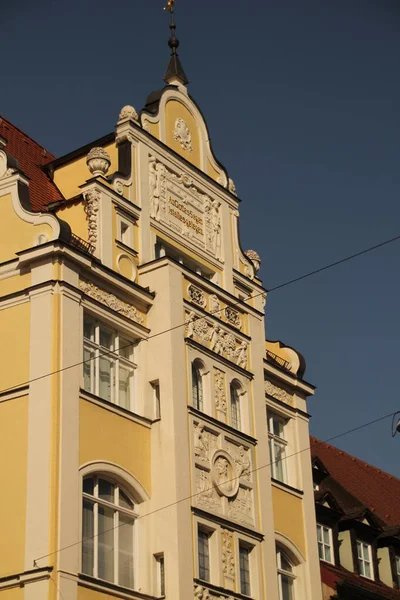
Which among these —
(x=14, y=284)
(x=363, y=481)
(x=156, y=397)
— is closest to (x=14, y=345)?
(x=14, y=284)

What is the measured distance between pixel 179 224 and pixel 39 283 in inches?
259

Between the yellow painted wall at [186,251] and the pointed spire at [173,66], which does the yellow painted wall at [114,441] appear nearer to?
the yellow painted wall at [186,251]

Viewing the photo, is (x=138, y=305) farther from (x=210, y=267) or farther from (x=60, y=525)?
(x=60, y=525)

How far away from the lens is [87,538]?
28234 mm

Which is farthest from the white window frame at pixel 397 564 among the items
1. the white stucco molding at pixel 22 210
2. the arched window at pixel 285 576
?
the white stucco molding at pixel 22 210

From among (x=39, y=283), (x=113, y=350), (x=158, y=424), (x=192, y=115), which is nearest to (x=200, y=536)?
(x=158, y=424)

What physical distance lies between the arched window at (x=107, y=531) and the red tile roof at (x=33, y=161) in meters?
7.45

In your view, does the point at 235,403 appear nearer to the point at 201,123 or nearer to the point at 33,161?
the point at 201,123

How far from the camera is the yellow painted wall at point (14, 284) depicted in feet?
98.8

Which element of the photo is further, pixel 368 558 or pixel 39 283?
pixel 368 558

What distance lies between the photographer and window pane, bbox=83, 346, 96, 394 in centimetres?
3005

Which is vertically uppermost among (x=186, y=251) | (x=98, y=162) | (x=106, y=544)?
(x=98, y=162)

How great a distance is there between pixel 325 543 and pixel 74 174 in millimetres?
13316

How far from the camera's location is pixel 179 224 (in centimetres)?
3528
